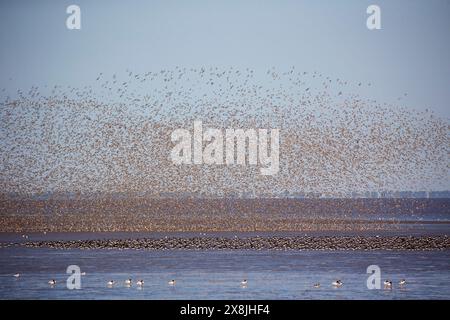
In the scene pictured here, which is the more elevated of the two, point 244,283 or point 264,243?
point 244,283

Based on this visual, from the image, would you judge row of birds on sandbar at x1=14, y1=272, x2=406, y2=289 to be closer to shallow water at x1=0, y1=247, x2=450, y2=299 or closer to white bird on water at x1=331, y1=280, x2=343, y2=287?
white bird on water at x1=331, y1=280, x2=343, y2=287

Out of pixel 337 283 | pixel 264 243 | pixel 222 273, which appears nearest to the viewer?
pixel 337 283

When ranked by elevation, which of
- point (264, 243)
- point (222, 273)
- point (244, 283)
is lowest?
point (264, 243)

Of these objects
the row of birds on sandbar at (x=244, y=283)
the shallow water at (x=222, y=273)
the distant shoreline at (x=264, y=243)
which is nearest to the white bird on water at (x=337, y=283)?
the row of birds on sandbar at (x=244, y=283)

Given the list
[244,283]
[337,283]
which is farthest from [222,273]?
[337,283]

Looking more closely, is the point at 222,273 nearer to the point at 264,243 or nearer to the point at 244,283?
the point at 244,283

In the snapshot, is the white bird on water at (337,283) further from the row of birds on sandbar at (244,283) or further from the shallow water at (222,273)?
the shallow water at (222,273)

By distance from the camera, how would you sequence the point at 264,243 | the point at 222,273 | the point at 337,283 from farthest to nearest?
the point at 264,243, the point at 222,273, the point at 337,283
